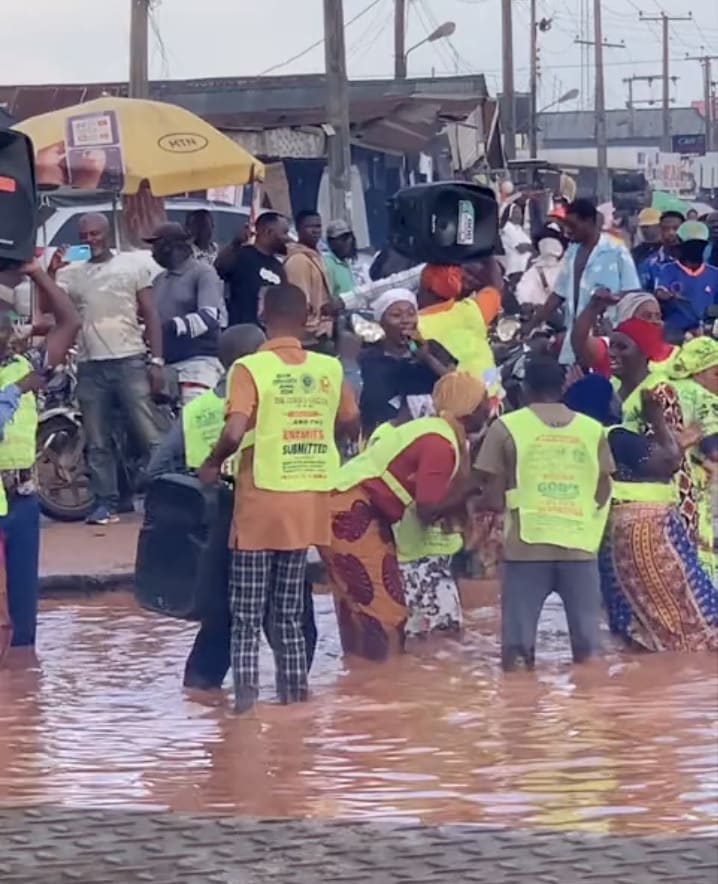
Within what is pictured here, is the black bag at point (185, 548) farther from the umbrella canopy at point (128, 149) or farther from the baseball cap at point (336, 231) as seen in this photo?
the baseball cap at point (336, 231)

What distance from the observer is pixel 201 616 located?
800 cm

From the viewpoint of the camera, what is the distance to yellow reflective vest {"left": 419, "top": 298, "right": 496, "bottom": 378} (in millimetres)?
10438

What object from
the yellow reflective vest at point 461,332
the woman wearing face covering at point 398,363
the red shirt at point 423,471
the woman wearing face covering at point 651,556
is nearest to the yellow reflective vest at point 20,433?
the red shirt at point 423,471

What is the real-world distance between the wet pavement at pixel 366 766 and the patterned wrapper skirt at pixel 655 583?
12 cm

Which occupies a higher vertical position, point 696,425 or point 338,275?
point 338,275

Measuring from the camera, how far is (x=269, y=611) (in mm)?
7832

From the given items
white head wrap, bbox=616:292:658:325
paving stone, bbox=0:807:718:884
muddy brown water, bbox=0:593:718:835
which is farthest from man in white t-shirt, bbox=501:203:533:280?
paving stone, bbox=0:807:718:884

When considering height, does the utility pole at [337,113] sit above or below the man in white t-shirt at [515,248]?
above

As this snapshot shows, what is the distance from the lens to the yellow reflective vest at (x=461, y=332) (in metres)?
10.4

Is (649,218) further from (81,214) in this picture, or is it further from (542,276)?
(81,214)

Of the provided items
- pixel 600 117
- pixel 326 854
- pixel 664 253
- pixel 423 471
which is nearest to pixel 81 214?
pixel 664 253

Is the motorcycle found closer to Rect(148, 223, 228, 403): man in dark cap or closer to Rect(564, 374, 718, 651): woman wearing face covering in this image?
Rect(148, 223, 228, 403): man in dark cap

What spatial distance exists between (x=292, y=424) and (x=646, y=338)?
213 centimetres

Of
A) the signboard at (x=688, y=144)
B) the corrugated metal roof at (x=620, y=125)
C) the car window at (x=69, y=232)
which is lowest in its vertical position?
the car window at (x=69, y=232)
